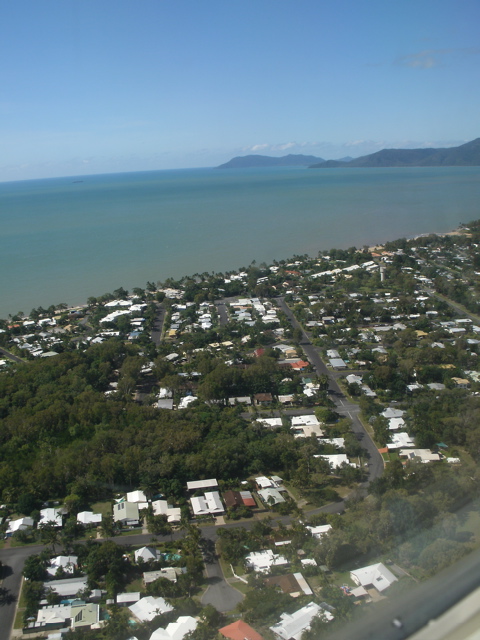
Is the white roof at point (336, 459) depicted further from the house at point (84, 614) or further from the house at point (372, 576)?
the house at point (84, 614)

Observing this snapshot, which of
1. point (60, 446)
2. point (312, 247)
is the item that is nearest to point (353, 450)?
point (60, 446)

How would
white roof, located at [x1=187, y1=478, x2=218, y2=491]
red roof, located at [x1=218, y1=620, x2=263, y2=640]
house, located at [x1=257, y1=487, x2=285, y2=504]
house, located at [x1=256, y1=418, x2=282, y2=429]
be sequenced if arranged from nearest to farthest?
red roof, located at [x1=218, y1=620, x2=263, y2=640] → house, located at [x1=257, y1=487, x2=285, y2=504] → white roof, located at [x1=187, y1=478, x2=218, y2=491] → house, located at [x1=256, y1=418, x2=282, y2=429]

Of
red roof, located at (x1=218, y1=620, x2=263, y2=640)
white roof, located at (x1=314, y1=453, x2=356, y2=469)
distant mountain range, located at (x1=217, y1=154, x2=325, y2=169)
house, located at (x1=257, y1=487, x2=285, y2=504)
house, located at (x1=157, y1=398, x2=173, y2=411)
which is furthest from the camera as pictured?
distant mountain range, located at (x1=217, y1=154, x2=325, y2=169)

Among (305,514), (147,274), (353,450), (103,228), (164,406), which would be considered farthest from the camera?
(103,228)

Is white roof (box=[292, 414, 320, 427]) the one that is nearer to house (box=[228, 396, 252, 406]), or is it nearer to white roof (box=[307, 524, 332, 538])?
house (box=[228, 396, 252, 406])

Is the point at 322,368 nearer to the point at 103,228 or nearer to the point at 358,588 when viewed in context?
the point at 358,588

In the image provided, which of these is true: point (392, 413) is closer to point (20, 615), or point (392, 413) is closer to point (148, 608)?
point (148, 608)

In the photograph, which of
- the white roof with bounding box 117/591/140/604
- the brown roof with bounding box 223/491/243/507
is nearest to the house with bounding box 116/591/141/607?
the white roof with bounding box 117/591/140/604
